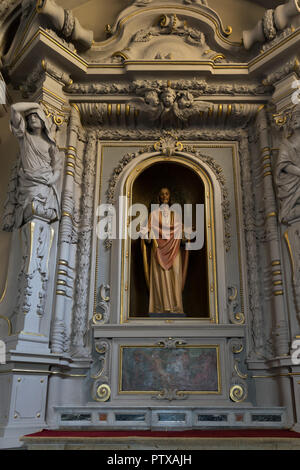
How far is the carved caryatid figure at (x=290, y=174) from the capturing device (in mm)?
4941

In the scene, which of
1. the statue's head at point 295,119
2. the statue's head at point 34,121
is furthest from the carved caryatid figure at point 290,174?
the statue's head at point 34,121

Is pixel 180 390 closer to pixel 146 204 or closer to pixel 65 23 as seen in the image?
pixel 146 204

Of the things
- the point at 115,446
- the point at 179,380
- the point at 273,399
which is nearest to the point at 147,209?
the point at 179,380

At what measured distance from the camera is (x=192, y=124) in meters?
5.96

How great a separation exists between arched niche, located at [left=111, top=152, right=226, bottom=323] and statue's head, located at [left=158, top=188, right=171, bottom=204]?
0.62ft

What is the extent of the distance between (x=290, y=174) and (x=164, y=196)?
1.74 metres

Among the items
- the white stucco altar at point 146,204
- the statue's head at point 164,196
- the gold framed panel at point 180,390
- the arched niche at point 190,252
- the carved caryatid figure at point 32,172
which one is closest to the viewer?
the white stucco altar at point 146,204

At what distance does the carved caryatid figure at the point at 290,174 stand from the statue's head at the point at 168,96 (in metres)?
1.47

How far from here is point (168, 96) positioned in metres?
5.58

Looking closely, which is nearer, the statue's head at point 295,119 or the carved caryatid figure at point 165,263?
the statue's head at point 295,119

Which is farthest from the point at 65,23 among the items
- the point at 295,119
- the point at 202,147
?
the point at 295,119

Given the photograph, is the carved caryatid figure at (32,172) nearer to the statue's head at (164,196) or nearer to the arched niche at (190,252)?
the arched niche at (190,252)

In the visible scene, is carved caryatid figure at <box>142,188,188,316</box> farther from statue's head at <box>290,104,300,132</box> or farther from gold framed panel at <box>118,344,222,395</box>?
statue's head at <box>290,104,300,132</box>

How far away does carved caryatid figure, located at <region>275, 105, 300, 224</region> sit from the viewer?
195 inches
